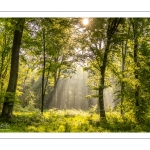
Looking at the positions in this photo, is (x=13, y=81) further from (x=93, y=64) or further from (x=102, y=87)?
(x=102, y=87)

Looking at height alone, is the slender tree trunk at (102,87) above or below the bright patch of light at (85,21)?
below

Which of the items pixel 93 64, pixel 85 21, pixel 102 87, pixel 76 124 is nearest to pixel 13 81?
pixel 76 124

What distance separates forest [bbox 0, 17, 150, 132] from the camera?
8.74 meters

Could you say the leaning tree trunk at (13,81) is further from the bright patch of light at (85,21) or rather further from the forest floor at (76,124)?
the bright patch of light at (85,21)

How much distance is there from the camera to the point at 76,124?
8.52m

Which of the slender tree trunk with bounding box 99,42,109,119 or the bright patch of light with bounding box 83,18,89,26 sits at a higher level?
the bright patch of light with bounding box 83,18,89,26

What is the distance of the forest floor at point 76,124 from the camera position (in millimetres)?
8203

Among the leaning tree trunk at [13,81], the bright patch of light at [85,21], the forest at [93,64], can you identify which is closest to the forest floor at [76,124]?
the forest at [93,64]

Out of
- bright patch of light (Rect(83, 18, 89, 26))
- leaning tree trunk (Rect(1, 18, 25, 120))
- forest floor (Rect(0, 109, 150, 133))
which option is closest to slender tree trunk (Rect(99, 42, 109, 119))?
forest floor (Rect(0, 109, 150, 133))

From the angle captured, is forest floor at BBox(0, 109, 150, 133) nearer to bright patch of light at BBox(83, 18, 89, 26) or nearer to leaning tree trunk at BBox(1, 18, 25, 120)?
leaning tree trunk at BBox(1, 18, 25, 120)

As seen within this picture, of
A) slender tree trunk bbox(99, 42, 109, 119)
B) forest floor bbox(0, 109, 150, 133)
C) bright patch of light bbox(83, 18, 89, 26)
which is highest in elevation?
bright patch of light bbox(83, 18, 89, 26)
